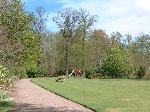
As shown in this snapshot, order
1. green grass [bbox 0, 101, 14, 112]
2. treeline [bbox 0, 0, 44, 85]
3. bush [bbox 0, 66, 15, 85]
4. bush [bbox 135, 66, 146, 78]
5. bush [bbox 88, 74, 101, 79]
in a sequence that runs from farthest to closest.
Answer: bush [bbox 135, 66, 146, 78]
bush [bbox 88, 74, 101, 79]
treeline [bbox 0, 0, 44, 85]
bush [bbox 0, 66, 15, 85]
green grass [bbox 0, 101, 14, 112]

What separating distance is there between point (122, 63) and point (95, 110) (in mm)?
28282

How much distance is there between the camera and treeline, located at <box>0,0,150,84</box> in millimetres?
13578

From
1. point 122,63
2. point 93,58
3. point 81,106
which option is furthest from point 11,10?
point 93,58

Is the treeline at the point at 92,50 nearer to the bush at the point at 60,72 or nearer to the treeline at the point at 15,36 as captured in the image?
the bush at the point at 60,72

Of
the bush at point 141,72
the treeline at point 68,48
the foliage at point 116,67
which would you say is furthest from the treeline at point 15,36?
the bush at point 141,72

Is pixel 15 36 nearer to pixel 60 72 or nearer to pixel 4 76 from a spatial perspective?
pixel 4 76

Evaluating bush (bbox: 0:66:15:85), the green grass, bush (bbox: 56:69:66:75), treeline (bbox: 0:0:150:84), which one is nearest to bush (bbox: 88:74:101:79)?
treeline (bbox: 0:0:150:84)

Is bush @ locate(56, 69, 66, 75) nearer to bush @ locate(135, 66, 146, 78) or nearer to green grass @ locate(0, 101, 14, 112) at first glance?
bush @ locate(135, 66, 146, 78)

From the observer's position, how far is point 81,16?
49.2 metres

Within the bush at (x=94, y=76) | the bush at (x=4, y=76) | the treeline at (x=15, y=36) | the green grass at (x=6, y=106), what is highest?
the treeline at (x=15, y=36)

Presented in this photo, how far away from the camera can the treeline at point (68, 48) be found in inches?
535

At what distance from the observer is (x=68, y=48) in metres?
50.9

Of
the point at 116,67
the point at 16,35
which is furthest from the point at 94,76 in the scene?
the point at 16,35

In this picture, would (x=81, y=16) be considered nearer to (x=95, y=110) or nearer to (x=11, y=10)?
(x=11, y=10)
